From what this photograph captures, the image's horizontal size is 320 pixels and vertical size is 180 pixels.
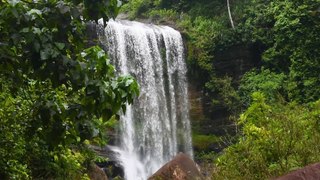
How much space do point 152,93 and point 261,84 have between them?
4508 mm

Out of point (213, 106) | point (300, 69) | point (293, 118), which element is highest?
point (293, 118)

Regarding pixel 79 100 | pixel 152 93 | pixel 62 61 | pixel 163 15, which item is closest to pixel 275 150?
pixel 79 100

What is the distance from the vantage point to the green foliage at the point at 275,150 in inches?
235

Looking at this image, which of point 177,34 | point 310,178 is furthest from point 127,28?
point 310,178

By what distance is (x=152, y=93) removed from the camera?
62.0 ft

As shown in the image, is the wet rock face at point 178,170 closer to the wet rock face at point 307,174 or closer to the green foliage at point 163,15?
the wet rock face at point 307,174

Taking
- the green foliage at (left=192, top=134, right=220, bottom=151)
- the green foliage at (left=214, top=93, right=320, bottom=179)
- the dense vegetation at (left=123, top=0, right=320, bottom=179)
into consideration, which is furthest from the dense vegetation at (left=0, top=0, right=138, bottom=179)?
the green foliage at (left=192, top=134, right=220, bottom=151)

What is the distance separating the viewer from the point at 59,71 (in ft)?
8.83

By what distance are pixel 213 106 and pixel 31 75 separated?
53.7ft

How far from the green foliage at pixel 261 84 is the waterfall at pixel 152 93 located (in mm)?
2696

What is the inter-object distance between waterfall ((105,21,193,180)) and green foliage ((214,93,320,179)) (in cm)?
1057

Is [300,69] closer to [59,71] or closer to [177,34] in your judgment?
[177,34]

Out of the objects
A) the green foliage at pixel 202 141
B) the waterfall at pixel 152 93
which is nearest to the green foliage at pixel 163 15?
the waterfall at pixel 152 93

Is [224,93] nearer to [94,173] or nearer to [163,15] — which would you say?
[163,15]
